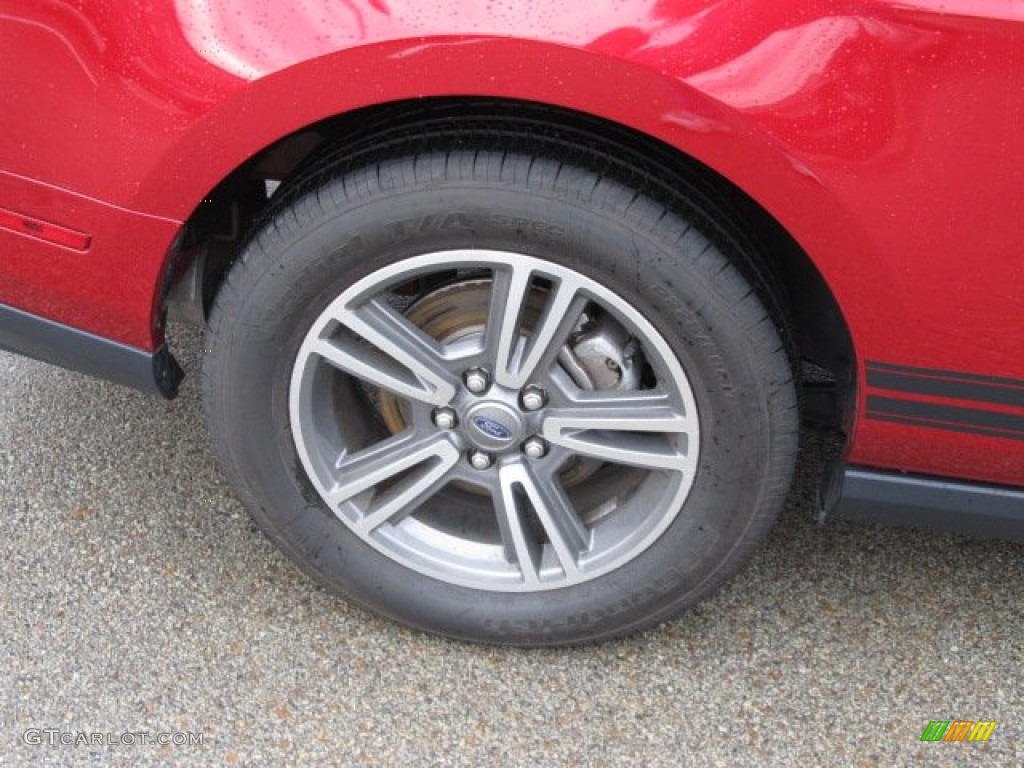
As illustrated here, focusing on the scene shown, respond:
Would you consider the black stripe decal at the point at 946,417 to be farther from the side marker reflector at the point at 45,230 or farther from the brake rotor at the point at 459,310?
the side marker reflector at the point at 45,230

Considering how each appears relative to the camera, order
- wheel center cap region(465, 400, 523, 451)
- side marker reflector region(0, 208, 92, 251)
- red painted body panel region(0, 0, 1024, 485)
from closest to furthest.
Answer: red painted body panel region(0, 0, 1024, 485), side marker reflector region(0, 208, 92, 251), wheel center cap region(465, 400, 523, 451)

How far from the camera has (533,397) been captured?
2.01 m

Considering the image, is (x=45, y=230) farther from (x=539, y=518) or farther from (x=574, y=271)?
(x=539, y=518)

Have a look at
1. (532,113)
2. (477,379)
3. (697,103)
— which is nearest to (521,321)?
(477,379)

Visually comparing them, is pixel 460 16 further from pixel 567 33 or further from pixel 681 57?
pixel 681 57

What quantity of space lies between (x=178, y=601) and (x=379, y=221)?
0.96 metres

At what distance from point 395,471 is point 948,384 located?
3.14ft

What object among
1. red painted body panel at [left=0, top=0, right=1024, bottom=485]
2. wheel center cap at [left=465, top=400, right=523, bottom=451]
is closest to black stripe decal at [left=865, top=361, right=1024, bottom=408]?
red painted body panel at [left=0, top=0, right=1024, bottom=485]

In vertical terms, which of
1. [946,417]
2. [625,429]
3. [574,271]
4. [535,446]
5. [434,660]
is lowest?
[434,660]

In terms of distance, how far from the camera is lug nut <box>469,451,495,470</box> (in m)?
2.11

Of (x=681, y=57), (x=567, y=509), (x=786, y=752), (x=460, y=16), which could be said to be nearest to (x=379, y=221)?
(x=460, y=16)

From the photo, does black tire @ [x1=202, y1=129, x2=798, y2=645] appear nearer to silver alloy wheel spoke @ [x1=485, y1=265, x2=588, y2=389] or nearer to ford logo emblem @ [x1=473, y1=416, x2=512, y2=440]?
silver alloy wheel spoke @ [x1=485, y1=265, x2=588, y2=389]

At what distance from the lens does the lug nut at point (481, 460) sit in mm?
2105

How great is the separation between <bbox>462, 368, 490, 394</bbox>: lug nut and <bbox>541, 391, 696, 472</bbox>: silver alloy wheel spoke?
0.12m
